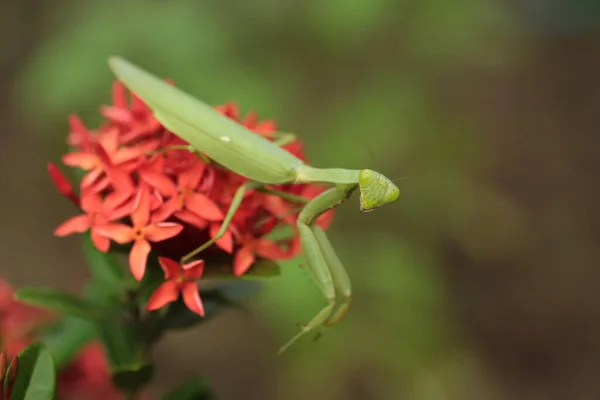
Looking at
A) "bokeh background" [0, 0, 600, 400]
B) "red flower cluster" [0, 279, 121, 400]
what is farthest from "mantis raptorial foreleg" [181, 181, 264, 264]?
"bokeh background" [0, 0, 600, 400]

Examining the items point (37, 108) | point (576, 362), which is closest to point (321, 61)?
point (37, 108)

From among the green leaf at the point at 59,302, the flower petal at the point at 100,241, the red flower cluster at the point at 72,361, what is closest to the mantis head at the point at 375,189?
the flower petal at the point at 100,241

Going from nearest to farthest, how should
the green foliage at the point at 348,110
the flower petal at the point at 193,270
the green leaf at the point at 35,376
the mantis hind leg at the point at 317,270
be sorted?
the green leaf at the point at 35,376 < the flower petal at the point at 193,270 < the mantis hind leg at the point at 317,270 < the green foliage at the point at 348,110

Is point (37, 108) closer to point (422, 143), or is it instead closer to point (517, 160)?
point (422, 143)

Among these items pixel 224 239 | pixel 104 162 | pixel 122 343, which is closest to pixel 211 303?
pixel 122 343

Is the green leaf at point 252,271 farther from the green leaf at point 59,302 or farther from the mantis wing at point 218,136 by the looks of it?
the green leaf at point 59,302

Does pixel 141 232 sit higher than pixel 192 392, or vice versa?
pixel 141 232

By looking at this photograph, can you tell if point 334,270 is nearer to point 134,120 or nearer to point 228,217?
point 228,217
